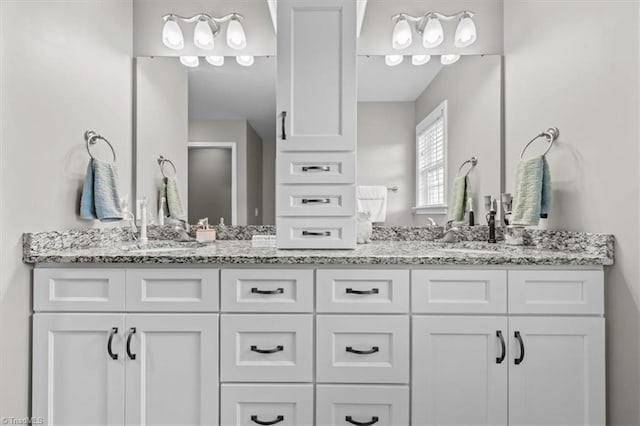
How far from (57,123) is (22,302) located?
30.6 inches

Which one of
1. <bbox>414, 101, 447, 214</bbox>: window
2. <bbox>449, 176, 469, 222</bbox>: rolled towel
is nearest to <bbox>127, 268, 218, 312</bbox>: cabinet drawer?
<bbox>414, 101, 447, 214</bbox>: window

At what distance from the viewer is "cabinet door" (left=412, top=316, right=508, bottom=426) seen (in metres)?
1.52

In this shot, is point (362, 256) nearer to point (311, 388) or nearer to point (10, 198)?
point (311, 388)

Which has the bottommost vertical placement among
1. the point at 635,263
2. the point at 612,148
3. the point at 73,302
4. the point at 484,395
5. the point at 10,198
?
the point at 484,395

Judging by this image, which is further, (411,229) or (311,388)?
(411,229)

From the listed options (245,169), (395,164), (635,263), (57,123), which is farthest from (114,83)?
(635,263)

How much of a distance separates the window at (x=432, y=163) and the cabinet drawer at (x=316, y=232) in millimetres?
651

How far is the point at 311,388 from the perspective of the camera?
153 centimetres

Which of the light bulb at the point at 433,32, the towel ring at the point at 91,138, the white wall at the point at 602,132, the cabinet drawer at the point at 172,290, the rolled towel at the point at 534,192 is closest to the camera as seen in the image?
the white wall at the point at 602,132

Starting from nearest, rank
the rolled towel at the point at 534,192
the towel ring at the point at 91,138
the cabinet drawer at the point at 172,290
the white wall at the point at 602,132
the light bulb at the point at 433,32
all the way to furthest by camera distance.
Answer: the white wall at the point at 602,132, the cabinet drawer at the point at 172,290, the rolled towel at the point at 534,192, the towel ring at the point at 91,138, the light bulb at the point at 433,32

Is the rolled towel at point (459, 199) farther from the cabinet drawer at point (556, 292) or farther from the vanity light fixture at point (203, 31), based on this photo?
the vanity light fixture at point (203, 31)

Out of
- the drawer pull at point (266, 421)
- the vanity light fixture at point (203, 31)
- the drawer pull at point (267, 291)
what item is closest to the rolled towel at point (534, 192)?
the drawer pull at point (267, 291)

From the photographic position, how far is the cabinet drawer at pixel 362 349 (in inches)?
60.2

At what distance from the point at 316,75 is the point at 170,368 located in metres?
1.43
